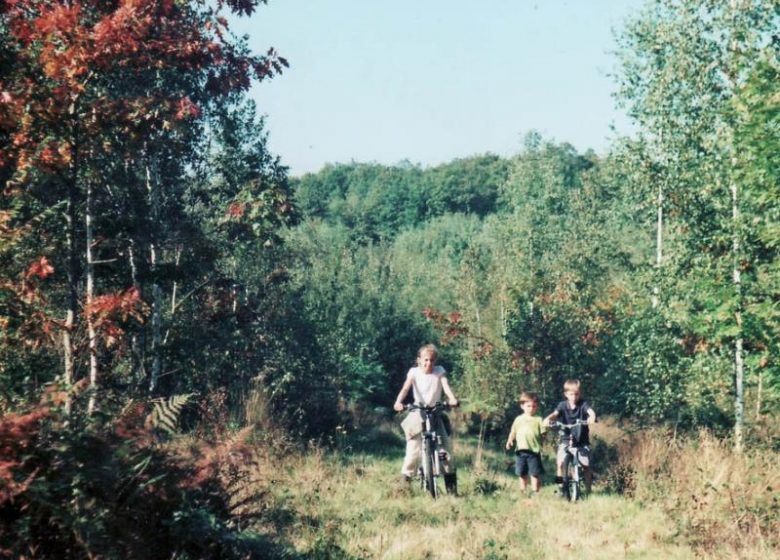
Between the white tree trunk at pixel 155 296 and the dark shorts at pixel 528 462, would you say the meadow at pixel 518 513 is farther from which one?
the white tree trunk at pixel 155 296

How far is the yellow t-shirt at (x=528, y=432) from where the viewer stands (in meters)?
10.3

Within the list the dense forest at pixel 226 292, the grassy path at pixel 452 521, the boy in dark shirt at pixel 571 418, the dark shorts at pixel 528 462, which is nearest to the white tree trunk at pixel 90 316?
the dense forest at pixel 226 292

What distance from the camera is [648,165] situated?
18.2 metres

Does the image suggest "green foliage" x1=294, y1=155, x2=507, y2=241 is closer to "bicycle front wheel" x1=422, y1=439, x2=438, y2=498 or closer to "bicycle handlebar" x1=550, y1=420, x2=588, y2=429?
"bicycle handlebar" x1=550, y1=420, x2=588, y2=429

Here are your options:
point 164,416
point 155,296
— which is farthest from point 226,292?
point 164,416

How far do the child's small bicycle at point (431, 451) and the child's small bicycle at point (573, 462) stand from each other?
1.70m

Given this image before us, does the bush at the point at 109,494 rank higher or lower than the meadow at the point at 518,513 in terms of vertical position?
higher

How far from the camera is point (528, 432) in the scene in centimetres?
1042

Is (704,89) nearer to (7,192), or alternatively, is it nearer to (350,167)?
(7,192)

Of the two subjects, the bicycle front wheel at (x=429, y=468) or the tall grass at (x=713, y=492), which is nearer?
the tall grass at (x=713, y=492)

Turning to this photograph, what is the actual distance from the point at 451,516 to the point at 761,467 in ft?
14.6

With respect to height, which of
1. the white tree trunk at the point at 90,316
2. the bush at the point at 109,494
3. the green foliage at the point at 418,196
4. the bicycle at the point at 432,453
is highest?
the green foliage at the point at 418,196

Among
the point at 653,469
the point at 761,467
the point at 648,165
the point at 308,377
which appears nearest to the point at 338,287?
the point at 308,377

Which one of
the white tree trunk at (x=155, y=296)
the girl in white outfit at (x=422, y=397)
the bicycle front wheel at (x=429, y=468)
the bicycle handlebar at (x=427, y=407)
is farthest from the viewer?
the white tree trunk at (x=155, y=296)
